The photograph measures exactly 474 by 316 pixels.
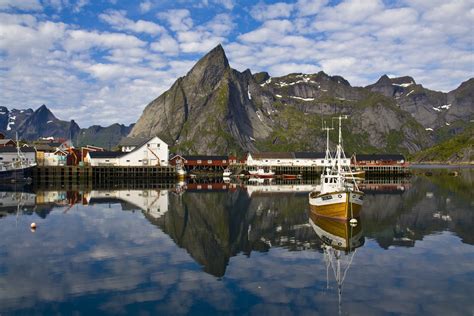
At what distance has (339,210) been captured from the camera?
37.7 meters

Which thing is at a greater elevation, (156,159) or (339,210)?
(156,159)

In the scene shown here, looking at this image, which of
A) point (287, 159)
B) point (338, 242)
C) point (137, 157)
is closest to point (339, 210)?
point (338, 242)

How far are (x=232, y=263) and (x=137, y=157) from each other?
100957mm

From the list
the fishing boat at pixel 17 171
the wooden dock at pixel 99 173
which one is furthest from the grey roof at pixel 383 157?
the fishing boat at pixel 17 171

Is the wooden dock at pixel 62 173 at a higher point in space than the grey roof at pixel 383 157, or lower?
lower

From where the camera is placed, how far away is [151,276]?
73.8 ft

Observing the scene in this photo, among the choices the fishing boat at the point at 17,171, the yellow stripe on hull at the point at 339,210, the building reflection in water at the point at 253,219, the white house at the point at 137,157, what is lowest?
the building reflection in water at the point at 253,219

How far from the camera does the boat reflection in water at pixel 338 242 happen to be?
2370 cm

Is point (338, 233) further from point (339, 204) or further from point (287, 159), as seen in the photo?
point (287, 159)

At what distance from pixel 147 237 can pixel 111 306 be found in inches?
620

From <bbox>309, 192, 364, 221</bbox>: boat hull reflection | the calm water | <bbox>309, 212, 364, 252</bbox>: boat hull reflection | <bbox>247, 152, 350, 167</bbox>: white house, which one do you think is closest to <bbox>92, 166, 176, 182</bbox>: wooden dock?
<bbox>247, 152, 350, 167</bbox>: white house

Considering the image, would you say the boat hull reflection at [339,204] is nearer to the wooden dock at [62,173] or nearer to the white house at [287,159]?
the wooden dock at [62,173]

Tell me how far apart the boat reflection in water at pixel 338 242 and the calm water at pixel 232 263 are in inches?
3.7

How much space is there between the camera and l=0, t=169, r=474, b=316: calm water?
1841 cm
